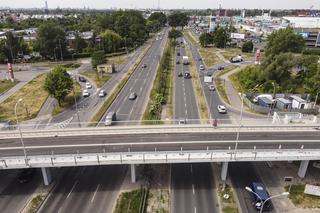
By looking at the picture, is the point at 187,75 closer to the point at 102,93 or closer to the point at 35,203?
the point at 102,93

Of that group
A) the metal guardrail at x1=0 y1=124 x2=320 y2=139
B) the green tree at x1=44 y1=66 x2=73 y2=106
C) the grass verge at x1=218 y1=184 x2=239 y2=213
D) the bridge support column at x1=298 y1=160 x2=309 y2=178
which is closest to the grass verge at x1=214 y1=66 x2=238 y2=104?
the metal guardrail at x1=0 y1=124 x2=320 y2=139

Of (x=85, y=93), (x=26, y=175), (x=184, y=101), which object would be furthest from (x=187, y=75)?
(x=26, y=175)

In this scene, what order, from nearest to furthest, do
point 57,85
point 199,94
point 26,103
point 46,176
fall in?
point 46,176 < point 57,85 < point 26,103 < point 199,94

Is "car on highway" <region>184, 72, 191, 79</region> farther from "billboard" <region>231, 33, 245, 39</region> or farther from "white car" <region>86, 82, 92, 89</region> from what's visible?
"billboard" <region>231, 33, 245, 39</region>

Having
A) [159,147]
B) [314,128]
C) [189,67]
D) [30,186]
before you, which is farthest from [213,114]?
[189,67]

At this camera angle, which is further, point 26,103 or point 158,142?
point 26,103

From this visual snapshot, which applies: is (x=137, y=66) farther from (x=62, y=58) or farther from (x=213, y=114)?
(x=213, y=114)

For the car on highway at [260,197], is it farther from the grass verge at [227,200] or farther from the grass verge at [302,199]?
the grass verge at [302,199]

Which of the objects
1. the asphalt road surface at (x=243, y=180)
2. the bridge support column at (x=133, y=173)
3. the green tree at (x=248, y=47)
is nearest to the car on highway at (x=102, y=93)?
the bridge support column at (x=133, y=173)
